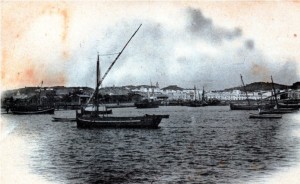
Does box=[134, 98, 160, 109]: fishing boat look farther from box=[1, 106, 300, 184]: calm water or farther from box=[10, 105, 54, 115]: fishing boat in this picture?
box=[1, 106, 300, 184]: calm water

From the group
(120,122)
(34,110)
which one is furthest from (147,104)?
(120,122)

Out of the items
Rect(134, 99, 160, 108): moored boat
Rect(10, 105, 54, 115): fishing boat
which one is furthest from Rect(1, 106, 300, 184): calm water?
Rect(134, 99, 160, 108): moored boat

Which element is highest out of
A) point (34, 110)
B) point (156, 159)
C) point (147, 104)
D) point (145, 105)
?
point (147, 104)

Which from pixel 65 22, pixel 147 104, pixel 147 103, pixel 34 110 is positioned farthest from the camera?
pixel 147 104

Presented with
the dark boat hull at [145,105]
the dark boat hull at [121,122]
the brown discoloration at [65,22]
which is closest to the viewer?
the brown discoloration at [65,22]

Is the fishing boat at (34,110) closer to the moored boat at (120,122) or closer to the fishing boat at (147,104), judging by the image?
the moored boat at (120,122)

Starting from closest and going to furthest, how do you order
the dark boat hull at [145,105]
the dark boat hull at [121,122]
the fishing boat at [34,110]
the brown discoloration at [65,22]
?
1. the brown discoloration at [65,22]
2. the dark boat hull at [121,122]
3. the fishing boat at [34,110]
4. the dark boat hull at [145,105]

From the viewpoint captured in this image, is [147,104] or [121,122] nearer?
[121,122]

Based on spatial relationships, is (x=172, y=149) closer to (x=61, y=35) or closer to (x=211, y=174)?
(x=211, y=174)

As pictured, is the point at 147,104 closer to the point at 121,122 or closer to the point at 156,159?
the point at 121,122

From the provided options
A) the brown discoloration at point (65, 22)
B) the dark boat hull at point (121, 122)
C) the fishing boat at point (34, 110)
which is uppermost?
the brown discoloration at point (65, 22)

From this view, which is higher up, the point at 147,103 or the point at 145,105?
the point at 147,103

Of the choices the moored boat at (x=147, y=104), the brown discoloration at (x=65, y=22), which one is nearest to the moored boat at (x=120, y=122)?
the brown discoloration at (x=65, y=22)
